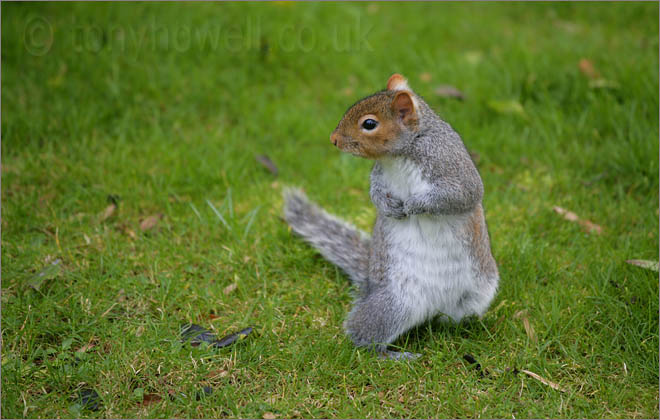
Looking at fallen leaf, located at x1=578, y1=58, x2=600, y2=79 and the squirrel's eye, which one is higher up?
the squirrel's eye

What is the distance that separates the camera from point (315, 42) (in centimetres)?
446

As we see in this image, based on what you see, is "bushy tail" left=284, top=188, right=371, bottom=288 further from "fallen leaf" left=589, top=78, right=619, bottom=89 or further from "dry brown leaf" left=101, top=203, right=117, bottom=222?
"fallen leaf" left=589, top=78, right=619, bottom=89

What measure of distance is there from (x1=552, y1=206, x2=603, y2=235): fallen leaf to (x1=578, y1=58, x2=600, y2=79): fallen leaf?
1.27 m

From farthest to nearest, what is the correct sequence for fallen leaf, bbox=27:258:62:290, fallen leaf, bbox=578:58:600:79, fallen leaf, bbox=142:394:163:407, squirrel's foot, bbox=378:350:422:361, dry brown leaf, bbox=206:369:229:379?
fallen leaf, bbox=578:58:600:79, fallen leaf, bbox=27:258:62:290, squirrel's foot, bbox=378:350:422:361, dry brown leaf, bbox=206:369:229:379, fallen leaf, bbox=142:394:163:407

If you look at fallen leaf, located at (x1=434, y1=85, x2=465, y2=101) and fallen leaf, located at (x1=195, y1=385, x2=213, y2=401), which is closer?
fallen leaf, located at (x1=195, y1=385, x2=213, y2=401)

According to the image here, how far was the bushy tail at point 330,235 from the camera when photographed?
2.66 metres

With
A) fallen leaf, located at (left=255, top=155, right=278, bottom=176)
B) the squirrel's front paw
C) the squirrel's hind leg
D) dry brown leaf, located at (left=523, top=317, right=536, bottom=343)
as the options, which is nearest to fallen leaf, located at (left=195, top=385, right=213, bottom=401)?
the squirrel's hind leg

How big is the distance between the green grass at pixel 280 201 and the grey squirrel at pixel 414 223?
142mm

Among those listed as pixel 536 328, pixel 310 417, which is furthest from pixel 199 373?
pixel 536 328

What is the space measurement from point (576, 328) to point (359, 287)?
0.83 metres

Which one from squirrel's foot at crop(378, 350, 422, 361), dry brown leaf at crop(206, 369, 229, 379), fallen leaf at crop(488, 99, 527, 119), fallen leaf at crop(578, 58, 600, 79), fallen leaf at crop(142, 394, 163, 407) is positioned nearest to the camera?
fallen leaf at crop(142, 394, 163, 407)

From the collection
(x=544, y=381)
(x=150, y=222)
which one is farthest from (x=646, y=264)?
(x=150, y=222)

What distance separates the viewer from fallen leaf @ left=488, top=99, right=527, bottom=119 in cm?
382
